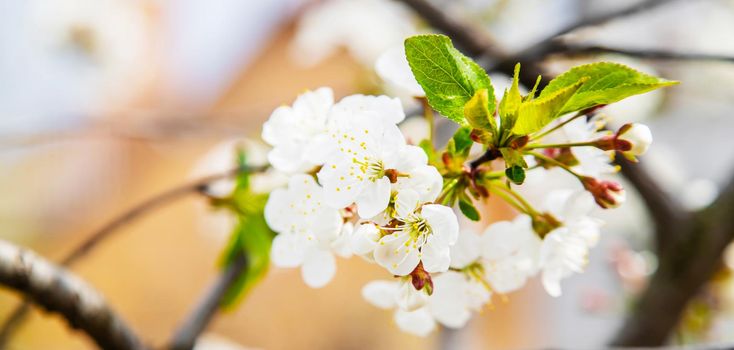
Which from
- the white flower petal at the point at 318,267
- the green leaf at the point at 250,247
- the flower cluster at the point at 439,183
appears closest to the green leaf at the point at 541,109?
the flower cluster at the point at 439,183

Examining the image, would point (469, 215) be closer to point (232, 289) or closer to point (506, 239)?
point (506, 239)

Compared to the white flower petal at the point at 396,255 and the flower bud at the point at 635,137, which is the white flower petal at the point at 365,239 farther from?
the flower bud at the point at 635,137

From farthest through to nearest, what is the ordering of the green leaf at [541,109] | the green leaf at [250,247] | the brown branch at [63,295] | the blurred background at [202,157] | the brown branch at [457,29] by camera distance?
the blurred background at [202,157]
the brown branch at [457,29]
the green leaf at [250,247]
the brown branch at [63,295]
the green leaf at [541,109]

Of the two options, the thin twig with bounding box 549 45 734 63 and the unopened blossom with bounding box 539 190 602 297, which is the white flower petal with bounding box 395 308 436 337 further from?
the thin twig with bounding box 549 45 734 63

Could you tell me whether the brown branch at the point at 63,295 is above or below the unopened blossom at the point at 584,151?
below

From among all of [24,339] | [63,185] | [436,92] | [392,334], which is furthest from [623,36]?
[63,185]

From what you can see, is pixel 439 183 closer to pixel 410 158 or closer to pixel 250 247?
pixel 410 158

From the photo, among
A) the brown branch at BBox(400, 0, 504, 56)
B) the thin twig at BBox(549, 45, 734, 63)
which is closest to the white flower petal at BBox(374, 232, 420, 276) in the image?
the thin twig at BBox(549, 45, 734, 63)
